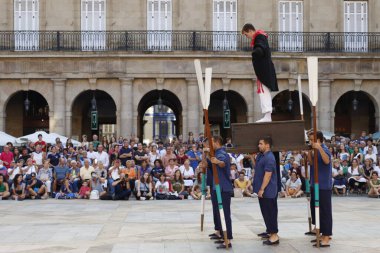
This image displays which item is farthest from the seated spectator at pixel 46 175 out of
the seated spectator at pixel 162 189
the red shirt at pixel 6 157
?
the seated spectator at pixel 162 189

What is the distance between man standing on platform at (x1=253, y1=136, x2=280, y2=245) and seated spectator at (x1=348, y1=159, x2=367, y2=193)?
1432 centimetres

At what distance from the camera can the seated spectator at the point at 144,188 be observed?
23933 millimetres

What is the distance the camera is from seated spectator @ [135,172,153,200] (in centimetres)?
2393

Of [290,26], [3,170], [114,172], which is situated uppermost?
[290,26]

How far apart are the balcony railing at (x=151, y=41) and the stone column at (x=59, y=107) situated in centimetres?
179

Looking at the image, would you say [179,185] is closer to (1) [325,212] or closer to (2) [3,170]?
(2) [3,170]

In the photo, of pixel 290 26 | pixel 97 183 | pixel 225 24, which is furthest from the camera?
pixel 290 26

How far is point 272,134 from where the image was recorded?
11859 mm

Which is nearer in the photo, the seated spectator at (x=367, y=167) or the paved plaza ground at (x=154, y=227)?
the paved plaza ground at (x=154, y=227)

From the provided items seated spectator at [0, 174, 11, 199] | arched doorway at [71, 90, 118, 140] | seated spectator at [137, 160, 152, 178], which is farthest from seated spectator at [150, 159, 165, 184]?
arched doorway at [71, 90, 118, 140]

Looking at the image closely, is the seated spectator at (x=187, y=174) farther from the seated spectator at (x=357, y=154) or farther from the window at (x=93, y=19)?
the window at (x=93, y=19)

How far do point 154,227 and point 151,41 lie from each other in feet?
69.9

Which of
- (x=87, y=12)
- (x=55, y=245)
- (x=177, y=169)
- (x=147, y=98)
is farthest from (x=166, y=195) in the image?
(x=147, y=98)

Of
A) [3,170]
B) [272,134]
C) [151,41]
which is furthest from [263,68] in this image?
[151,41]
